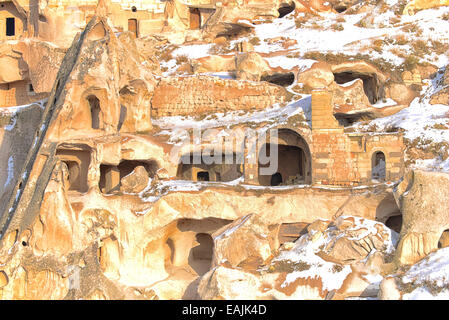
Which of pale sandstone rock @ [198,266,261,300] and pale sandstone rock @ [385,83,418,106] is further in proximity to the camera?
pale sandstone rock @ [385,83,418,106]

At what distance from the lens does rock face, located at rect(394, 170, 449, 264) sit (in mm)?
17891

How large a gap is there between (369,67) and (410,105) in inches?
116

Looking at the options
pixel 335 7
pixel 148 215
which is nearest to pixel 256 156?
pixel 148 215

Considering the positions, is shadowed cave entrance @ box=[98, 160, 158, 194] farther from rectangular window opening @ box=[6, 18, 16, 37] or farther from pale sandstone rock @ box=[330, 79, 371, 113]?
rectangular window opening @ box=[6, 18, 16, 37]

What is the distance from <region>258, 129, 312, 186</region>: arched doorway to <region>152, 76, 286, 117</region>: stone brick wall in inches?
89.6

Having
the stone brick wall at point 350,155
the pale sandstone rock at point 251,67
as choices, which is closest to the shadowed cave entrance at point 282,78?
the pale sandstone rock at point 251,67

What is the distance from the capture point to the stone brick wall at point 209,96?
2675cm

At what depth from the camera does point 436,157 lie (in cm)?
2189

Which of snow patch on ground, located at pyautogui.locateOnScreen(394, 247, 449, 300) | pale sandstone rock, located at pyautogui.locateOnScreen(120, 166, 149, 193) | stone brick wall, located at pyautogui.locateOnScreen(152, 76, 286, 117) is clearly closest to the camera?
snow patch on ground, located at pyautogui.locateOnScreen(394, 247, 449, 300)

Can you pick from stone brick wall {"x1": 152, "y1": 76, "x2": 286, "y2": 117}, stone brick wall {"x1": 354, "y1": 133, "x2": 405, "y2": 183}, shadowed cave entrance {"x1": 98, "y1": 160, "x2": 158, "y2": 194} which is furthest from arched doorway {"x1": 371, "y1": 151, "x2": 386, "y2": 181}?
shadowed cave entrance {"x1": 98, "y1": 160, "x2": 158, "y2": 194}

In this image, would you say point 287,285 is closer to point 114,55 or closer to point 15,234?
point 15,234

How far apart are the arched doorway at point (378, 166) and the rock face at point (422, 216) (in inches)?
148

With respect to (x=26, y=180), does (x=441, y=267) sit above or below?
below

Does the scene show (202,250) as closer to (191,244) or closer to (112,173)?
(191,244)
